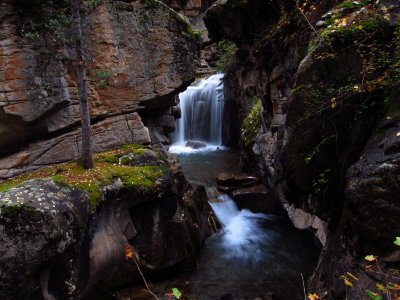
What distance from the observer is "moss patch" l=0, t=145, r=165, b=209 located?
6.95 m

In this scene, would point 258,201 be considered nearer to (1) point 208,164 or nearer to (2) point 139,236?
(1) point 208,164

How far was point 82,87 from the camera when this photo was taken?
25.6ft

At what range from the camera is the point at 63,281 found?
599 centimetres

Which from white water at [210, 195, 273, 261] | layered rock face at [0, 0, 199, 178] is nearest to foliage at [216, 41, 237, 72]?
layered rock face at [0, 0, 199, 178]

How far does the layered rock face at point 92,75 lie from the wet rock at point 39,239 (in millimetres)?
3302

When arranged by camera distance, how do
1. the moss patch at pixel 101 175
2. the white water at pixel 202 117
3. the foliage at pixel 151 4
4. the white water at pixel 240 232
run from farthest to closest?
1. the white water at pixel 202 117
2. the foliage at pixel 151 4
3. the white water at pixel 240 232
4. the moss patch at pixel 101 175

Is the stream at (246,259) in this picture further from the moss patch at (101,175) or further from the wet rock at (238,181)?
the moss patch at (101,175)

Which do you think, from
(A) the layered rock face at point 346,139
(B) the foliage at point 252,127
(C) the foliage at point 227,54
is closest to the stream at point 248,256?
(B) the foliage at point 252,127

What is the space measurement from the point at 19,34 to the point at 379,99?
8.76 m

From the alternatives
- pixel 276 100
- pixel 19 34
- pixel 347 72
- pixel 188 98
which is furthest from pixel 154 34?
pixel 188 98

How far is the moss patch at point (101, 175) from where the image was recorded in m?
6.95

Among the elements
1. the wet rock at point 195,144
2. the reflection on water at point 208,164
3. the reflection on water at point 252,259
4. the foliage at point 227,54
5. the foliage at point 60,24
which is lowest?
the reflection on water at point 252,259

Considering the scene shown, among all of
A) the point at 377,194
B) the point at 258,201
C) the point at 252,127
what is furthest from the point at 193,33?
the point at 377,194

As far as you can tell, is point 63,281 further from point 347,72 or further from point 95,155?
point 347,72
